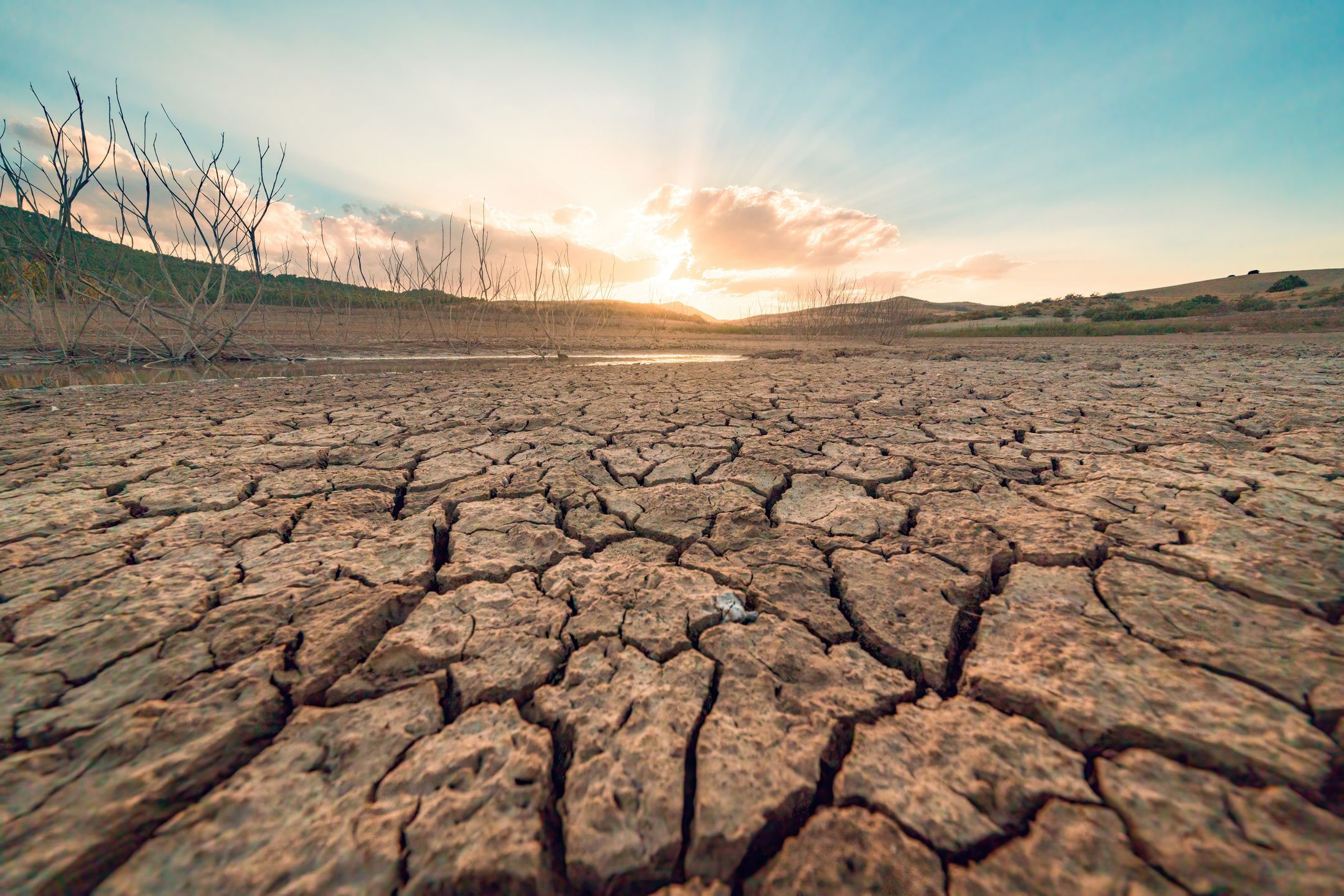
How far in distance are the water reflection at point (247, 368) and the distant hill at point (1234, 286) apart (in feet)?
98.6

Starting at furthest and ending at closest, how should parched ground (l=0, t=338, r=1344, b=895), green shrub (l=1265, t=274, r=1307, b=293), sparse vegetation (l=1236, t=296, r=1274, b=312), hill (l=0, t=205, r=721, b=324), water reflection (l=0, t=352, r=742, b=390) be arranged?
green shrub (l=1265, t=274, r=1307, b=293) < sparse vegetation (l=1236, t=296, r=1274, b=312) < hill (l=0, t=205, r=721, b=324) < water reflection (l=0, t=352, r=742, b=390) < parched ground (l=0, t=338, r=1344, b=895)

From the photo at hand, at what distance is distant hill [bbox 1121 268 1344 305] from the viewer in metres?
23.8

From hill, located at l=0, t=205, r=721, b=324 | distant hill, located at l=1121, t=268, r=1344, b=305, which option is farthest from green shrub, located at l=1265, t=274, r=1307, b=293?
hill, located at l=0, t=205, r=721, b=324

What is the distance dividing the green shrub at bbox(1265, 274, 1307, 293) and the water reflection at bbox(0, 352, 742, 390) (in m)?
31.7

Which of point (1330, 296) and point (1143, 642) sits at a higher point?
point (1330, 296)

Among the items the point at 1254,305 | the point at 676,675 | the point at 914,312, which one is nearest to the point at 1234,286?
the point at 1254,305

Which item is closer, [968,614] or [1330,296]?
[968,614]

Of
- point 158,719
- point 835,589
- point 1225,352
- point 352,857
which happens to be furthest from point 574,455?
point 1225,352

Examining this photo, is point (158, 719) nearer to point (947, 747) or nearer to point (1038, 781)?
point (947, 747)

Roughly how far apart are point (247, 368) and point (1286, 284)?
134 feet

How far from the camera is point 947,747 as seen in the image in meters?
0.88

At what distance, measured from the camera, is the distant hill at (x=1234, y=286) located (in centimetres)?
2383

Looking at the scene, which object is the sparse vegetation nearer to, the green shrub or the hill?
the green shrub

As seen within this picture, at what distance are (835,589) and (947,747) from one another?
→ 1.81 feet
